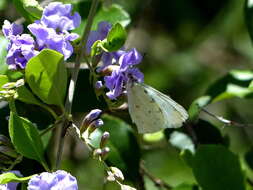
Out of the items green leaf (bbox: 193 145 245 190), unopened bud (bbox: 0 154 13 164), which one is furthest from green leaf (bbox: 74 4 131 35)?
unopened bud (bbox: 0 154 13 164)

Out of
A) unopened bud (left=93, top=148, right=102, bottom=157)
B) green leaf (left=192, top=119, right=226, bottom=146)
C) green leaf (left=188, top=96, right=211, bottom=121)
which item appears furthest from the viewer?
green leaf (left=192, top=119, right=226, bottom=146)

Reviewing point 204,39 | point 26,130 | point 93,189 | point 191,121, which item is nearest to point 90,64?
point 26,130

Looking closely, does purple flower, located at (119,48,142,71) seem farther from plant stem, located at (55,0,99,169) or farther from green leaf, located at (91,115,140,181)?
green leaf, located at (91,115,140,181)

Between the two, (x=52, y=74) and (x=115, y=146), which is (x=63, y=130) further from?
(x=115, y=146)

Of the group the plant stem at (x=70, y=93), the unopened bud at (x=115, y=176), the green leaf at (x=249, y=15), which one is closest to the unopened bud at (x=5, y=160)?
the plant stem at (x=70, y=93)

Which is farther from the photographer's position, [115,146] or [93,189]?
[93,189]

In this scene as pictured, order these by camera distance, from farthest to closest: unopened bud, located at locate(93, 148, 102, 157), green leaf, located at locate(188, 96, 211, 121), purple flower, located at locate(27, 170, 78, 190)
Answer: green leaf, located at locate(188, 96, 211, 121) < unopened bud, located at locate(93, 148, 102, 157) < purple flower, located at locate(27, 170, 78, 190)

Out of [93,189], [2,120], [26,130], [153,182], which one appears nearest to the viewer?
[26,130]
